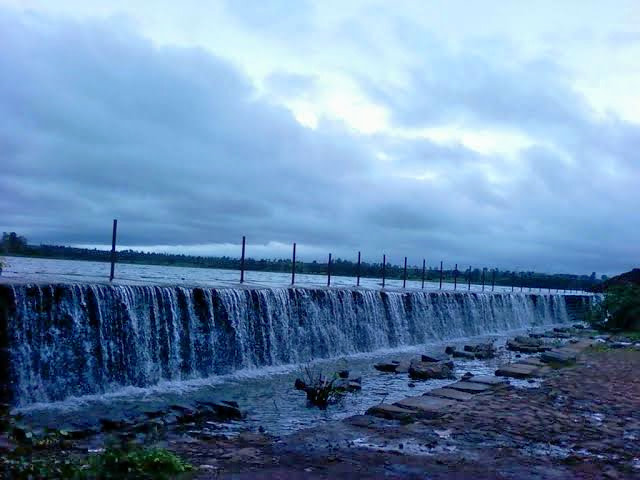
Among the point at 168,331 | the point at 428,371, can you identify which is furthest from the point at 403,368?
the point at 168,331

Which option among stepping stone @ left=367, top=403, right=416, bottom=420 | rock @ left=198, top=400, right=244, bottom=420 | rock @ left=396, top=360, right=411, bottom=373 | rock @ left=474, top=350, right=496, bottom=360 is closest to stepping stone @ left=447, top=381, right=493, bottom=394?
stepping stone @ left=367, top=403, right=416, bottom=420

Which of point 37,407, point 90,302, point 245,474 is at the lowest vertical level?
point 37,407

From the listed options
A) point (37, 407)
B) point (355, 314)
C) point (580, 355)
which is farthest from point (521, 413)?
point (355, 314)

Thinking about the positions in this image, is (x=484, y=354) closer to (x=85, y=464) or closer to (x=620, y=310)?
(x=620, y=310)

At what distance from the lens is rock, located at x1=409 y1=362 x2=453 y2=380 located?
15555mm

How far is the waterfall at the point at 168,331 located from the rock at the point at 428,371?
4.20 meters

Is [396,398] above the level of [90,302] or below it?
below

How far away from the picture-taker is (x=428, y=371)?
1561cm

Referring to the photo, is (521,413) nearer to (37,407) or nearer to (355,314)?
(37,407)

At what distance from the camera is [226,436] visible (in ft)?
27.1

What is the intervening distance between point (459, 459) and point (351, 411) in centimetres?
456

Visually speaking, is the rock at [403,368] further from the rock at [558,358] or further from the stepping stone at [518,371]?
the rock at [558,358]

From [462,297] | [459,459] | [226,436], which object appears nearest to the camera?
[459,459]

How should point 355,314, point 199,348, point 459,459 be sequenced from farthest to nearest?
point 355,314 < point 199,348 < point 459,459
